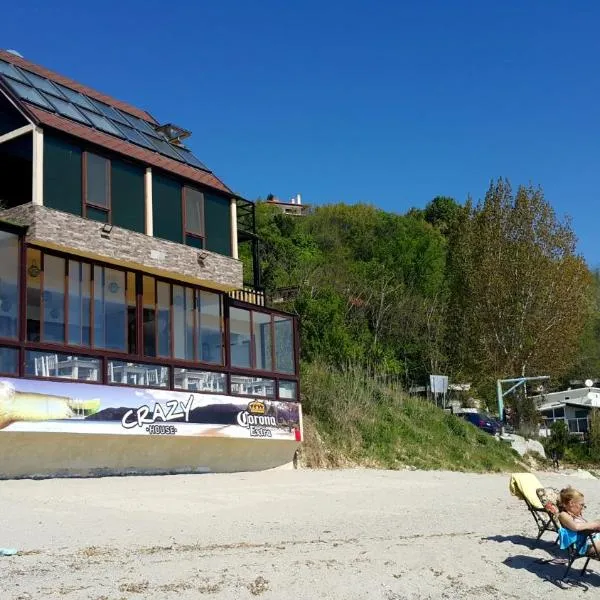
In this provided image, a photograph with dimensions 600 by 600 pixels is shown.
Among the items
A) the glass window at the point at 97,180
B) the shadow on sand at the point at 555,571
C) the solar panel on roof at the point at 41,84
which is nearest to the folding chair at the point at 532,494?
the shadow on sand at the point at 555,571

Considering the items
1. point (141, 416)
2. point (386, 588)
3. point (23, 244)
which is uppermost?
point (23, 244)

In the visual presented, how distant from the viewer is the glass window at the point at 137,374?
59.6 feet

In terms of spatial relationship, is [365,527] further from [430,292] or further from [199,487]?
[430,292]

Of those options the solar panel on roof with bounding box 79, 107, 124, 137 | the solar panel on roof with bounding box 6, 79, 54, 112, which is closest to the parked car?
the solar panel on roof with bounding box 79, 107, 124, 137

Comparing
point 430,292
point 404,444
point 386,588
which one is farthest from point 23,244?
point 430,292

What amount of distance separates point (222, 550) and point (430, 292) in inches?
1830

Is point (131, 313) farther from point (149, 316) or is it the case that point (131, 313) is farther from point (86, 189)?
point (86, 189)

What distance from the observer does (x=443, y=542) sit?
9797 mm

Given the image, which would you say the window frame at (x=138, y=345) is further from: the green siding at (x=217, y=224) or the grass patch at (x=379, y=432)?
the grass patch at (x=379, y=432)

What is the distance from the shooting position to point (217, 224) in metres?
21.9

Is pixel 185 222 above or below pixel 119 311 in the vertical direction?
above

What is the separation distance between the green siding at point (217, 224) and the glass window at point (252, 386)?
3479 millimetres

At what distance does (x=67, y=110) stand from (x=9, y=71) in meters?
1.85

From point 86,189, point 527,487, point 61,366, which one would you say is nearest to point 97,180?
point 86,189
